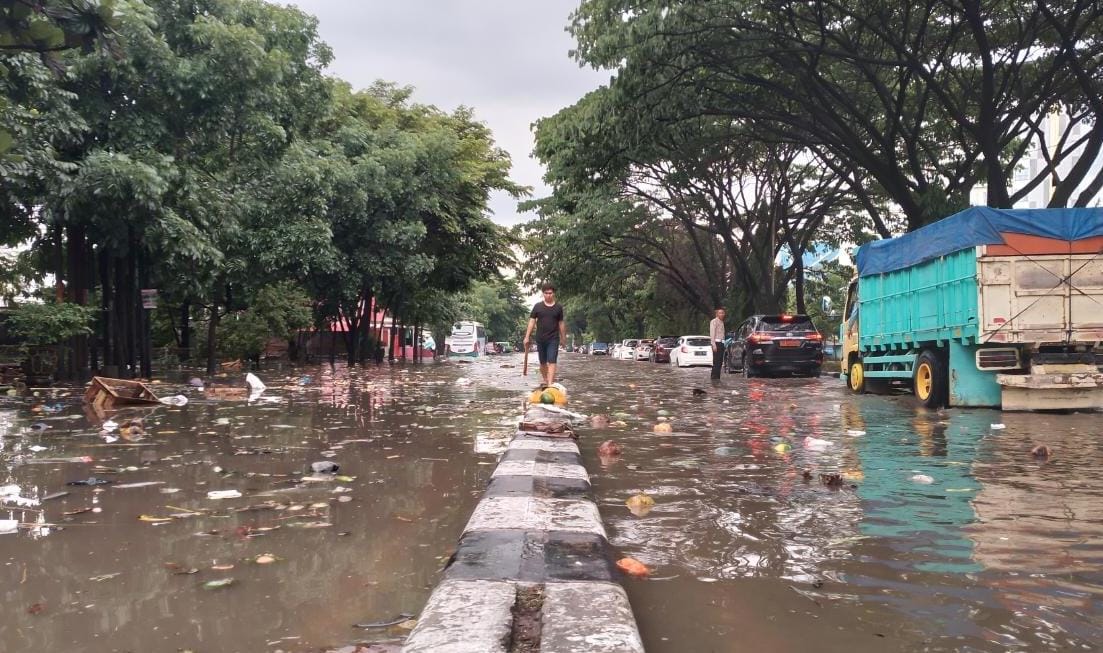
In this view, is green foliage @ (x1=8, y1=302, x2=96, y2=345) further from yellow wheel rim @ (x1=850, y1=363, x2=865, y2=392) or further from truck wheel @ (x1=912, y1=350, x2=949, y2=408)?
yellow wheel rim @ (x1=850, y1=363, x2=865, y2=392)

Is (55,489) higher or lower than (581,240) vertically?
lower

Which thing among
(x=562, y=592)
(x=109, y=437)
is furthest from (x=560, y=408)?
(x=562, y=592)

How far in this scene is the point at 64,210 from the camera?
13023mm

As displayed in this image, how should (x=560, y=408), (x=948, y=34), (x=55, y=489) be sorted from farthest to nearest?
(x=948, y=34)
(x=560, y=408)
(x=55, y=489)

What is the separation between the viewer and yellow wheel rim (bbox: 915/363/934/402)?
36.7 feet

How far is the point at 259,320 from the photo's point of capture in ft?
83.3

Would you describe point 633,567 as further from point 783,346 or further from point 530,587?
point 783,346

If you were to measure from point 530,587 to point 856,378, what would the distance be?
13.6 meters

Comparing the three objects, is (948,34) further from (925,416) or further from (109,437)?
(109,437)

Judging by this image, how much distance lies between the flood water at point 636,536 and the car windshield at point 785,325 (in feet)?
41.0

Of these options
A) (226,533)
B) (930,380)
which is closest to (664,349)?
(930,380)

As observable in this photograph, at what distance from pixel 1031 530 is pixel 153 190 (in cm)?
1302

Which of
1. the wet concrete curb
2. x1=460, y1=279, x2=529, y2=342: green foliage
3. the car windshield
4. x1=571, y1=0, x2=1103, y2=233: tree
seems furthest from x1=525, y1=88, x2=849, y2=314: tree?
x1=460, y1=279, x2=529, y2=342: green foliage

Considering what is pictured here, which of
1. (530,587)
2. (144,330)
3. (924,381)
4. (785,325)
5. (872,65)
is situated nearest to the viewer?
(530,587)
